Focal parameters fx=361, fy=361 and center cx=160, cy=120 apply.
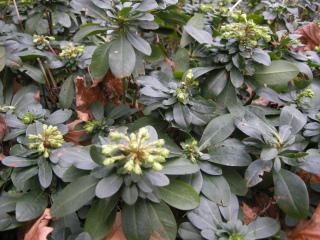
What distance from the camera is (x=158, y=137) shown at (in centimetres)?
128

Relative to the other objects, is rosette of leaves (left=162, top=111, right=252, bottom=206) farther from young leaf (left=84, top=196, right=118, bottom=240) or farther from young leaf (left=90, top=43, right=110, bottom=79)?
young leaf (left=90, top=43, right=110, bottom=79)

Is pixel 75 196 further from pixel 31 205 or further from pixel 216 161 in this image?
pixel 216 161

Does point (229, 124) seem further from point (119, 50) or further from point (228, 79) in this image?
point (119, 50)

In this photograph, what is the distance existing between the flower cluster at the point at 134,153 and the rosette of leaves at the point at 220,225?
284 millimetres

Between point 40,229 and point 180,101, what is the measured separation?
612mm

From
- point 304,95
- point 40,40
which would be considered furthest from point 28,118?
point 304,95

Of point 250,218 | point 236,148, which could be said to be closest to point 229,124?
point 236,148

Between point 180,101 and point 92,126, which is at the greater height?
point 180,101

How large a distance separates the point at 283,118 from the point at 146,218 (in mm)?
609

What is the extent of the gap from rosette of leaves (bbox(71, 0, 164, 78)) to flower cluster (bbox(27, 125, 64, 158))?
11.7 inches

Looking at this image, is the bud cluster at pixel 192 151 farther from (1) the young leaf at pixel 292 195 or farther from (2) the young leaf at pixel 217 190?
(1) the young leaf at pixel 292 195

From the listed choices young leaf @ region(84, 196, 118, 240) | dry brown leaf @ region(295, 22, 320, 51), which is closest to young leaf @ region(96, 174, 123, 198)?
young leaf @ region(84, 196, 118, 240)

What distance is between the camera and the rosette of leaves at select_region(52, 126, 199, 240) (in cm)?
90

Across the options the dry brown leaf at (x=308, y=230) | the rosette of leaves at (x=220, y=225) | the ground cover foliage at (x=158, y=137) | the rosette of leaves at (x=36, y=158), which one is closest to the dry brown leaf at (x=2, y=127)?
the ground cover foliage at (x=158, y=137)
